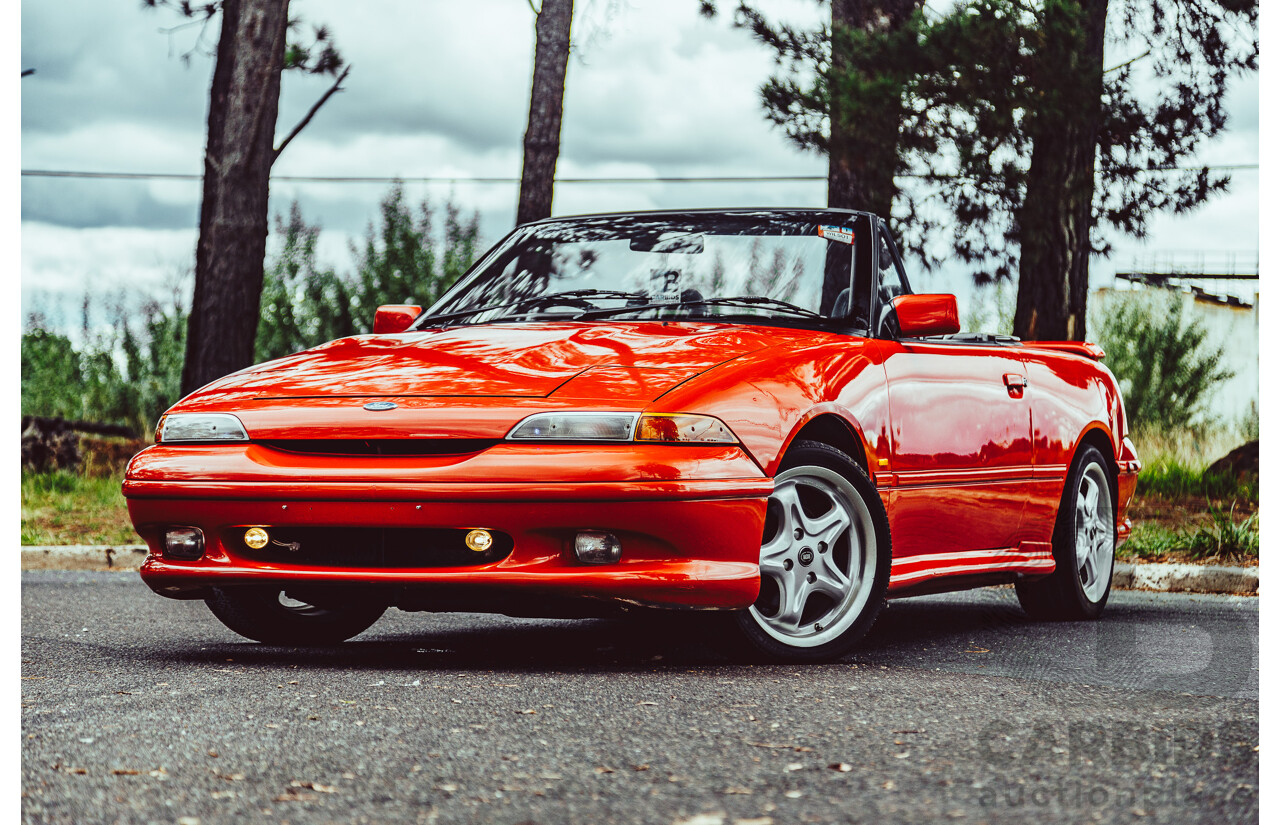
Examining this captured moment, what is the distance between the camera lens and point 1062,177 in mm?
11438

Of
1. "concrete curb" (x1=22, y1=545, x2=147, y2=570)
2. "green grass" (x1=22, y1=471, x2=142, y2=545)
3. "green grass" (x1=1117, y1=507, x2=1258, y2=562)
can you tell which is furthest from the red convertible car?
"green grass" (x1=22, y1=471, x2=142, y2=545)

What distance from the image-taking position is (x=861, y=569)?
16.6 feet

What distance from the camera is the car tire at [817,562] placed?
4797 millimetres

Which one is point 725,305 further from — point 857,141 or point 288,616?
point 857,141

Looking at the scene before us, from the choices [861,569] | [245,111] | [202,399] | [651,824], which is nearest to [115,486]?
[245,111]

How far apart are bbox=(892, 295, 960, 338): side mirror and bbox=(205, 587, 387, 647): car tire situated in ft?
6.84

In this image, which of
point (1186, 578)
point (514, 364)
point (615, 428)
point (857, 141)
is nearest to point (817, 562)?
point (615, 428)

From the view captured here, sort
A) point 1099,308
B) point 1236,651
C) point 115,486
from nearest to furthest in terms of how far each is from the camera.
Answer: point 1236,651 → point 115,486 → point 1099,308

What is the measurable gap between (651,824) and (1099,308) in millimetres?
18946

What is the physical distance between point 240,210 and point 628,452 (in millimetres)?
7382

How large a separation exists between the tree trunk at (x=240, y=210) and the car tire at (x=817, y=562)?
712 cm

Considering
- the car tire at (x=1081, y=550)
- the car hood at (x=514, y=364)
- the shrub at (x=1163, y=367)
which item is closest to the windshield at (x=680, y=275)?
the car hood at (x=514, y=364)

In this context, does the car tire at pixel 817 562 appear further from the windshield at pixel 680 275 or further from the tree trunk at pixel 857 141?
the tree trunk at pixel 857 141
